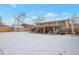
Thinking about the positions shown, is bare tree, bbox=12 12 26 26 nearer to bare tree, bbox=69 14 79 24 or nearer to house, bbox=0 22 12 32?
house, bbox=0 22 12 32

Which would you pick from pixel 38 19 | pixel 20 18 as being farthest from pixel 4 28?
pixel 38 19

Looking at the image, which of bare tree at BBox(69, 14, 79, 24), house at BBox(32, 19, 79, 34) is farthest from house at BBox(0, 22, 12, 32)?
bare tree at BBox(69, 14, 79, 24)

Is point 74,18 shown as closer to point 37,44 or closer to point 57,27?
point 57,27

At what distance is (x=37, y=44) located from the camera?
113 inches

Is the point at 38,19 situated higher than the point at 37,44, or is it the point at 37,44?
the point at 38,19

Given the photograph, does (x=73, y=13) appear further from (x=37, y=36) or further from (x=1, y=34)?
(x=1, y=34)

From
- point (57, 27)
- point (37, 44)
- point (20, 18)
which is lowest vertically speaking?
point (37, 44)

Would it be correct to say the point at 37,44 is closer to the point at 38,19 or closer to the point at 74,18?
the point at 38,19

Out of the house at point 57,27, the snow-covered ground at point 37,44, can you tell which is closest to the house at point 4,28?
the snow-covered ground at point 37,44

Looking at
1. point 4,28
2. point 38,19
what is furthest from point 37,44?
point 4,28

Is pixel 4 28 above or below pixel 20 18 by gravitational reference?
below

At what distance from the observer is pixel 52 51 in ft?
9.37

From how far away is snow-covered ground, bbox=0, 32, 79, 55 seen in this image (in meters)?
2.86
